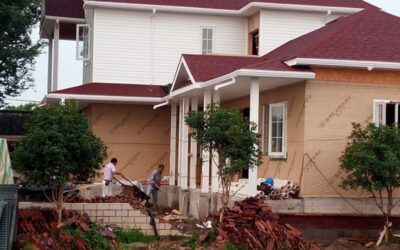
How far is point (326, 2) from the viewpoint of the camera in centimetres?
2819

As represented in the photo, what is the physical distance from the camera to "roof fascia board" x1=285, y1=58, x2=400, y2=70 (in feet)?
57.7

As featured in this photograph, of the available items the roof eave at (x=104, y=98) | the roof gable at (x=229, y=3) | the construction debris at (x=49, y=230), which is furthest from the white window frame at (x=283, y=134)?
the roof gable at (x=229, y=3)

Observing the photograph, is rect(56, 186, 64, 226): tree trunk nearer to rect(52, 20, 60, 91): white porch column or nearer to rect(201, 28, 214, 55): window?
rect(201, 28, 214, 55): window

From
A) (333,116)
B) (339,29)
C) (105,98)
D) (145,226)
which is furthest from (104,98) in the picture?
(333,116)

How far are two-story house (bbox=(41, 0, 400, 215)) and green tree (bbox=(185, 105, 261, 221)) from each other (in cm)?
94

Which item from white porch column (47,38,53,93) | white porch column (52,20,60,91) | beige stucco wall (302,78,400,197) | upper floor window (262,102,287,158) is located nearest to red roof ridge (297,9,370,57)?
beige stucco wall (302,78,400,197)

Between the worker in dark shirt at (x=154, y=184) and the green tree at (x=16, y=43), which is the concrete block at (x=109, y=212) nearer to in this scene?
the worker in dark shirt at (x=154, y=184)

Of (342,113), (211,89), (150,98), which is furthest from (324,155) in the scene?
(150,98)

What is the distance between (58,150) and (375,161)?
641 centimetres

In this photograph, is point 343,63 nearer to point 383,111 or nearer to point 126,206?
point 383,111

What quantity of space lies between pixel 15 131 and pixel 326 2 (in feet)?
48.6

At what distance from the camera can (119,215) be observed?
61.0 ft

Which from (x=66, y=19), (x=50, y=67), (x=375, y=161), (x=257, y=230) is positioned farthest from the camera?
(x=50, y=67)

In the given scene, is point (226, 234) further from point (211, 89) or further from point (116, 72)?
point (116, 72)
